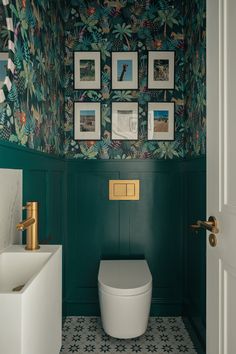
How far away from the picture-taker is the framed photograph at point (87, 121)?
8.04 feet

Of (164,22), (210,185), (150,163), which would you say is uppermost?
(164,22)

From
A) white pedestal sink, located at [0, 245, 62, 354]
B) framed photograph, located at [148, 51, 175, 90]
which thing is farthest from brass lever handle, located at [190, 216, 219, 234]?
framed photograph, located at [148, 51, 175, 90]

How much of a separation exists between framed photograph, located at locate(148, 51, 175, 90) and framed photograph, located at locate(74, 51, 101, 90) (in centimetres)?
43

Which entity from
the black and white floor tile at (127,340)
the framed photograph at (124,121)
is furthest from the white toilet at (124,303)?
the framed photograph at (124,121)

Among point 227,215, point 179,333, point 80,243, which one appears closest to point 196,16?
point 227,215

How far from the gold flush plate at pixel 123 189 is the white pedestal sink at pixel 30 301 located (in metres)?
1.11

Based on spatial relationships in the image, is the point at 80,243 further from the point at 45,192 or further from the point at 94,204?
the point at 45,192

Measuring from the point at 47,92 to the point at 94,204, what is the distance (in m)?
0.98

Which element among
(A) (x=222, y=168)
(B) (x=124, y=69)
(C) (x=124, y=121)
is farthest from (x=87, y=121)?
(A) (x=222, y=168)

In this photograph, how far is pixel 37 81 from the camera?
1678 millimetres

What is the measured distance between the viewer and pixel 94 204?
8.04ft

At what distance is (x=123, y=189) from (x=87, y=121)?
635mm

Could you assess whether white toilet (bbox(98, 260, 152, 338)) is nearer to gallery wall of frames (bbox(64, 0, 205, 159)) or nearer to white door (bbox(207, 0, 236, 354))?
white door (bbox(207, 0, 236, 354))

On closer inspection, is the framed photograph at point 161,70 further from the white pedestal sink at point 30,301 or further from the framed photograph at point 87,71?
the white pedestal sink at point 30,301
